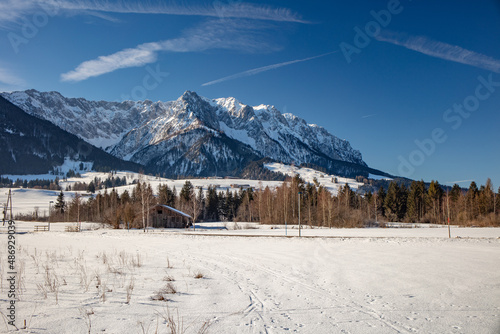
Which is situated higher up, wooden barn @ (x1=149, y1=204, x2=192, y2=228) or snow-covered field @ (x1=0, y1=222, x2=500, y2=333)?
snow-covered field @ (x1=0, y1=222, x2=500, y2=333)

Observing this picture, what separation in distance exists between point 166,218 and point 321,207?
36432 mm

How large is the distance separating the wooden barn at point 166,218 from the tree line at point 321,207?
254cm

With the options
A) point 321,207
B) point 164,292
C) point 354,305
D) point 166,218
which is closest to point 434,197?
point 321,207

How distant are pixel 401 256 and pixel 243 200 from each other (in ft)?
271

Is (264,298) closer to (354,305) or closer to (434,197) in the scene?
(354,305)

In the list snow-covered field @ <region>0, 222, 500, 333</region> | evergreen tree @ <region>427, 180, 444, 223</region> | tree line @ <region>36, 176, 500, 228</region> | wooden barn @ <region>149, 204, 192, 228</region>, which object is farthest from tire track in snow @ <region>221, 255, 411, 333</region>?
evergreen tree @ <region>427, 180, 444, 223</region>

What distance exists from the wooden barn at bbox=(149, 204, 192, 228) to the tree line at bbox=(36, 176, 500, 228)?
254 cm

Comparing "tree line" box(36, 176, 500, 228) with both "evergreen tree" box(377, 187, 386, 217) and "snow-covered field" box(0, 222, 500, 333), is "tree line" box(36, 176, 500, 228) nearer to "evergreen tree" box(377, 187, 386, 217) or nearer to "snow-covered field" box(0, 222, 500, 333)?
"evergreen tree" box(377, 187, 386, 217)

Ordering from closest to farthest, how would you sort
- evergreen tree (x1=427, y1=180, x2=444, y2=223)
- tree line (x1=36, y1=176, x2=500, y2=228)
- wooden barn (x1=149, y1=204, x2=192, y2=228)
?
tree line (x1=36, y1=176, x2=500, y2=228) < wooden barn (x1=149, y1=204, x2=192, y2=228) < evergreen tree (x1=427, y1=180, x2=444, y2=223)

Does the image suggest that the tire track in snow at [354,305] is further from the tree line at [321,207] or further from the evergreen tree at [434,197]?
the evergreen tree at [434,197]

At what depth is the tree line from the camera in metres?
61.2

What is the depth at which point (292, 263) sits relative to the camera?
15875mm

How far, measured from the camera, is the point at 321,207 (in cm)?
6631

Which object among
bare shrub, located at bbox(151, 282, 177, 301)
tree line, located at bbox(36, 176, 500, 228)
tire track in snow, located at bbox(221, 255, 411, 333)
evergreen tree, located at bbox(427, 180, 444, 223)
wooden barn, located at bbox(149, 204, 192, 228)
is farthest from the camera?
evergreen tree, located at bbox(427, 180, 444, 223)
